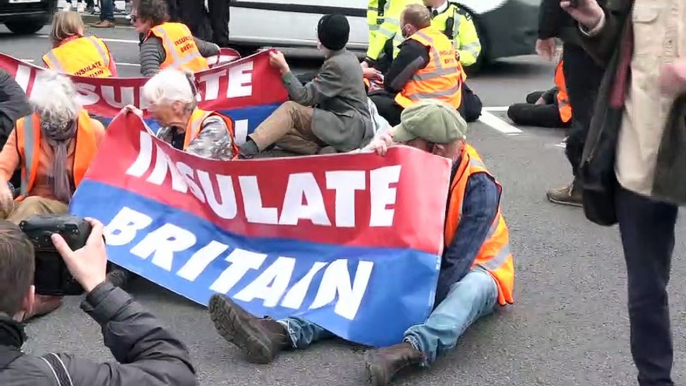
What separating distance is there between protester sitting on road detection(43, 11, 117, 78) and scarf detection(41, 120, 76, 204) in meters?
1.55

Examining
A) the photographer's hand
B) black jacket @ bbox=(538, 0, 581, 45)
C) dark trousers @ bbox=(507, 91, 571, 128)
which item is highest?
black jacket @ bbox=(538, 0, 581, 45)

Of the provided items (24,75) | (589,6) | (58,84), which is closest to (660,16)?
(589,6)

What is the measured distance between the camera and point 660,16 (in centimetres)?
254

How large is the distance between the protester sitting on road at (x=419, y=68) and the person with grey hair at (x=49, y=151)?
2.96 m

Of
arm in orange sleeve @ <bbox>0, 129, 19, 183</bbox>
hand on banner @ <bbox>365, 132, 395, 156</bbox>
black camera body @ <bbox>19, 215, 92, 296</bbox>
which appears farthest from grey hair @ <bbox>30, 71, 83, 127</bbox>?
black camera body @ <bbox>19, 215, 92, 296</bbox>

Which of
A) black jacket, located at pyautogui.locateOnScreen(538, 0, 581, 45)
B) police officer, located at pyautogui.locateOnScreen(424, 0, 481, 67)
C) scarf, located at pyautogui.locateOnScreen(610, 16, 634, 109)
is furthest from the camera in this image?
police officer, located at pyautogui.locateOnScreen(424, 0, 481, 67)

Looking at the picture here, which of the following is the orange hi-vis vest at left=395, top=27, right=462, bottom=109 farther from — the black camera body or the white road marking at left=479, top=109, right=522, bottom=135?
the black camera body

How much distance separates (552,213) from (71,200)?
2848 mm

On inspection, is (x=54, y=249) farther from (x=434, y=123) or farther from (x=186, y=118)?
(x=186, y=118)

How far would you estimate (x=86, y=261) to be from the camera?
2156 mm

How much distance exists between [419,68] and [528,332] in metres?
3.53

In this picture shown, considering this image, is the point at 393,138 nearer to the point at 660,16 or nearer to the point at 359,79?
the point at 660,16

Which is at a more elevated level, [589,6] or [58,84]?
[589,6]

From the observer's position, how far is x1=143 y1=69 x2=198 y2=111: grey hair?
4672mm
